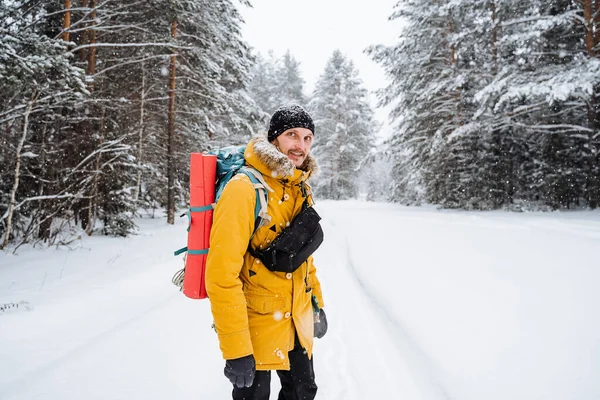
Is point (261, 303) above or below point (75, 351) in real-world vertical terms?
above

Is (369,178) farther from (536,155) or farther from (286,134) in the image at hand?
(286,134)

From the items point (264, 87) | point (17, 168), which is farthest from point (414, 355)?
point (264, 87)

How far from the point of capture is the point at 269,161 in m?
1.84

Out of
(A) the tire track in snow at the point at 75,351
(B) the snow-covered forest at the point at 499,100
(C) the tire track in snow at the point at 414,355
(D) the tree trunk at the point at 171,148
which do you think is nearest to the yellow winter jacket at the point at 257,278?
(C) the tire track in snow at the point at 414,355

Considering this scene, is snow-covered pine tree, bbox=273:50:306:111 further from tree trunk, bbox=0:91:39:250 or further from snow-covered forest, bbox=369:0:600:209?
tree trunk, bbox=0:91:39:250

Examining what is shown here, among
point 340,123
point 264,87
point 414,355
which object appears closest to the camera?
point 414,355

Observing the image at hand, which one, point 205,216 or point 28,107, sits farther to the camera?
point 28,107

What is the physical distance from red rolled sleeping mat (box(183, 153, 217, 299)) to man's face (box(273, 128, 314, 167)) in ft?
1.68

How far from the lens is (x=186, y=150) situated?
13844mm

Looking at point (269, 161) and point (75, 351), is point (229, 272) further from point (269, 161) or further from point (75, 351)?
point (75, 351)

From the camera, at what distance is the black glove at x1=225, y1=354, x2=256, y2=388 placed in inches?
62.7

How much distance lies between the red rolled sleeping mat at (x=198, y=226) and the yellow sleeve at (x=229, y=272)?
19cm

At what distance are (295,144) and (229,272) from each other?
3.12ft

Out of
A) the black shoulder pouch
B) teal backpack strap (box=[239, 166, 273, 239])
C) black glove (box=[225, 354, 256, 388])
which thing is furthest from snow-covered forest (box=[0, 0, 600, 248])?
black glove (box=[225, 354, 256, 388])
